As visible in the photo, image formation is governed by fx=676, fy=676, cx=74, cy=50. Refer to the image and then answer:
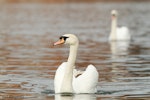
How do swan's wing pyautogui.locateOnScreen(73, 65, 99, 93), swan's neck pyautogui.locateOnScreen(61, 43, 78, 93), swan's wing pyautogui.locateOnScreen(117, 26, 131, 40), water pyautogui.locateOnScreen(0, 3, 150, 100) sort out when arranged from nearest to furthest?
1. swan's neck pyautogui.locateOnScreen(61, 43, 78, 93)
2. swan's wing pyautogui.locateOnScreen(73, 65, 99, 93)
3. water pyautogui.locateOnScreen(0, 3, 150, 100)
4. swan's wing pyautogui.locateOnScreen(117, 26, 131, 40)

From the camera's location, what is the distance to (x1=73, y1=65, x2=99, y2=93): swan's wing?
1548 cm

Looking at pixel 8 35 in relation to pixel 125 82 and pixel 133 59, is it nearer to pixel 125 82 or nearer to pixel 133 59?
pixel 133 59

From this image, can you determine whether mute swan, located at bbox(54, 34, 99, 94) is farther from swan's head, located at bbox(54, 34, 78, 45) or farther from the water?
the water

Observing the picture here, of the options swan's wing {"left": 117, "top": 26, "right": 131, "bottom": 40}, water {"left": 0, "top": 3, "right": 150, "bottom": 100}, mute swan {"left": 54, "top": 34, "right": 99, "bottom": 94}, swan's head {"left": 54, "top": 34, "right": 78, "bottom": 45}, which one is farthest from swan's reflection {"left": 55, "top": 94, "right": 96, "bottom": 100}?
swan's wing {"left": 117, "top": 26, "right": 131, "bottom": 40}

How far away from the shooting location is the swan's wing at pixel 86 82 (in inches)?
610

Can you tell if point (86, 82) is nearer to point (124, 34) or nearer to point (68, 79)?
point (68, 79)

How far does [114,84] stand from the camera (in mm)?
17266

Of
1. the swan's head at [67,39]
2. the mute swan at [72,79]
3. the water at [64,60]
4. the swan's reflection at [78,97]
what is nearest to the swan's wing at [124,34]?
the water at [64,60]

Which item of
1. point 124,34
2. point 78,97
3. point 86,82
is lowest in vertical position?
point 78,97

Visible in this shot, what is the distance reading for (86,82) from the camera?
50.8 feet

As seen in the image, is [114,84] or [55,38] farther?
[55,38]

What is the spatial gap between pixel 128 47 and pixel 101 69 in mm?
9142

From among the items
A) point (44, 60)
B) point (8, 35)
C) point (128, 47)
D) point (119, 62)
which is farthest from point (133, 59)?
point (8, 35)

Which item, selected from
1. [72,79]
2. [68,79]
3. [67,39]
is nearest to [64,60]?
[72,79]
